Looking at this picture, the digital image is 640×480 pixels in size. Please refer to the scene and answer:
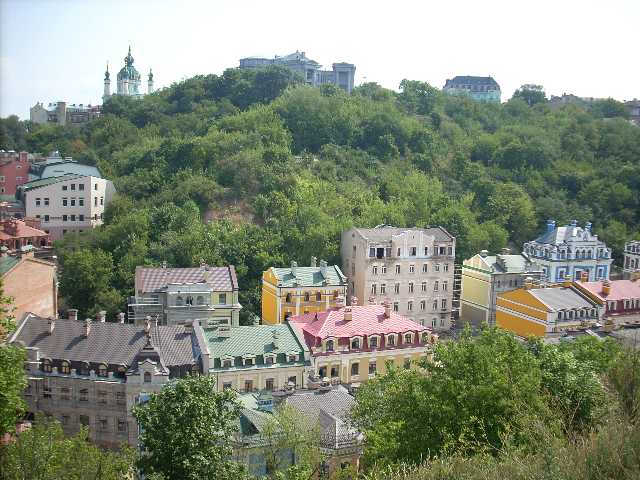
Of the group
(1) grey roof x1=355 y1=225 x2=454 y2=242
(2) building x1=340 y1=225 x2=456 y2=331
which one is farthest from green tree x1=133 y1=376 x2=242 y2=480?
Result: (1) grey roof x1=355 y1=225 x2=454 y2=242

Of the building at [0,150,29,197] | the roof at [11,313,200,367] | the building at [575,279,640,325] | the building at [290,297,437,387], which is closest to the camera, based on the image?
the roof at [11,313,200,367]

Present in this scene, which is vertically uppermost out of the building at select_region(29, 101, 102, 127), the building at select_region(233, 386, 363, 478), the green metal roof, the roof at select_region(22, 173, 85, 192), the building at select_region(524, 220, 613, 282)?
the building at select_region(29, 101, 102, 127)

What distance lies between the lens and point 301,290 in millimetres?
34344

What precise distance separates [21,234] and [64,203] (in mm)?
7616

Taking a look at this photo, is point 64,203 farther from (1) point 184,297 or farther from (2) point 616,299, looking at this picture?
(2) point 616,299

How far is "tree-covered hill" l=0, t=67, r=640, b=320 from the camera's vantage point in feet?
135

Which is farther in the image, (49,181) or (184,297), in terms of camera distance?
(49,181)

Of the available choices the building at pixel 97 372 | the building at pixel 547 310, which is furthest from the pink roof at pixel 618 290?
the building at pixel 97 372

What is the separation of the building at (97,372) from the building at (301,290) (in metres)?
9.59

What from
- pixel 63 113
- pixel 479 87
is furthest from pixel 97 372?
pixel 479 87

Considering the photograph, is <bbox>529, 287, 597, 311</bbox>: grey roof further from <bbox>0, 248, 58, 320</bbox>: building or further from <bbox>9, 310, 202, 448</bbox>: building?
<bbox>0, 248, 58, 320</bbox>: building

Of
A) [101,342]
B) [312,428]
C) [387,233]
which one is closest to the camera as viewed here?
[312,428]

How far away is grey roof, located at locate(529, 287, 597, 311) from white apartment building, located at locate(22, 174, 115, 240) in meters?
27.8

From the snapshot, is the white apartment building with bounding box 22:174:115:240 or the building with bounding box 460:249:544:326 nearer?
the building with bounding box 460:249:544:326
